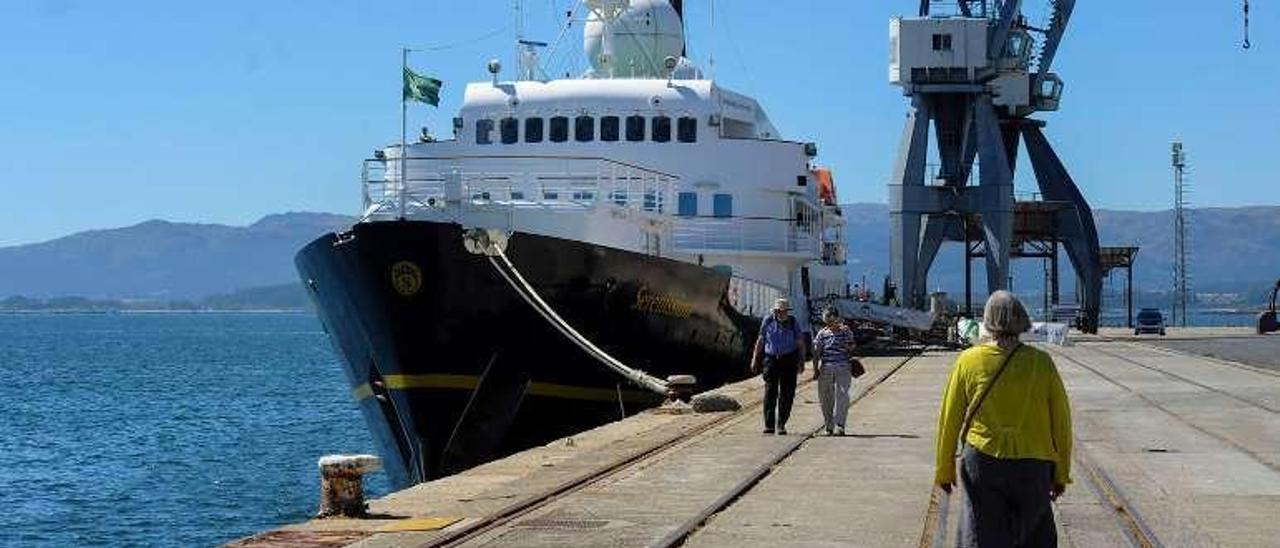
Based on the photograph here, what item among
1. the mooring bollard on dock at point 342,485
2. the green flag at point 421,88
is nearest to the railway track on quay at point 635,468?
the mooring bollard on dock at point 342,485

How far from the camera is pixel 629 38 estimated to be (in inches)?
1619

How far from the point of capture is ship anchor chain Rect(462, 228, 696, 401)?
2330 cm

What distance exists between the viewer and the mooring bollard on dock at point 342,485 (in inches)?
514

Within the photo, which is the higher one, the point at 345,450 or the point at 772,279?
the point at 772,279

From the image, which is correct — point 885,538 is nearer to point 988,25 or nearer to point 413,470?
point 413,470

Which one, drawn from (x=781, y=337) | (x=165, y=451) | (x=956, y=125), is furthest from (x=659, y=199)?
(x=956, y=125)

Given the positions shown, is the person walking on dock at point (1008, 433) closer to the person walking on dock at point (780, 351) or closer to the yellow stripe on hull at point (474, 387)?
the person walking on dock at point (780, 351)

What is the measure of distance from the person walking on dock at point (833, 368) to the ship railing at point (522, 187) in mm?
7157

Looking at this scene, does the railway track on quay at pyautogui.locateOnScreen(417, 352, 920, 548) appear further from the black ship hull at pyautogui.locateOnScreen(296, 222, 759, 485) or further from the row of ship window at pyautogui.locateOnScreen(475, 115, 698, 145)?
the row of ship window at pyautogui.locateOnScreen(475, 115, 698, 145)

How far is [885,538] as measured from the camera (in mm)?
12117

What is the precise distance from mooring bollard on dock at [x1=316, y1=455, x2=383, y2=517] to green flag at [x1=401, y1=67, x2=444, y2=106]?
14.3 meters

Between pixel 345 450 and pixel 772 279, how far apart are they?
931cm

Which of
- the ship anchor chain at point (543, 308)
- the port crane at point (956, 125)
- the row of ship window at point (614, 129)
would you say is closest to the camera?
the ship anchor chain at point (543, 308)

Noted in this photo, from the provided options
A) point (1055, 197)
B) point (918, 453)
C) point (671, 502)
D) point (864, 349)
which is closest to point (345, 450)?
point (864, 349)
